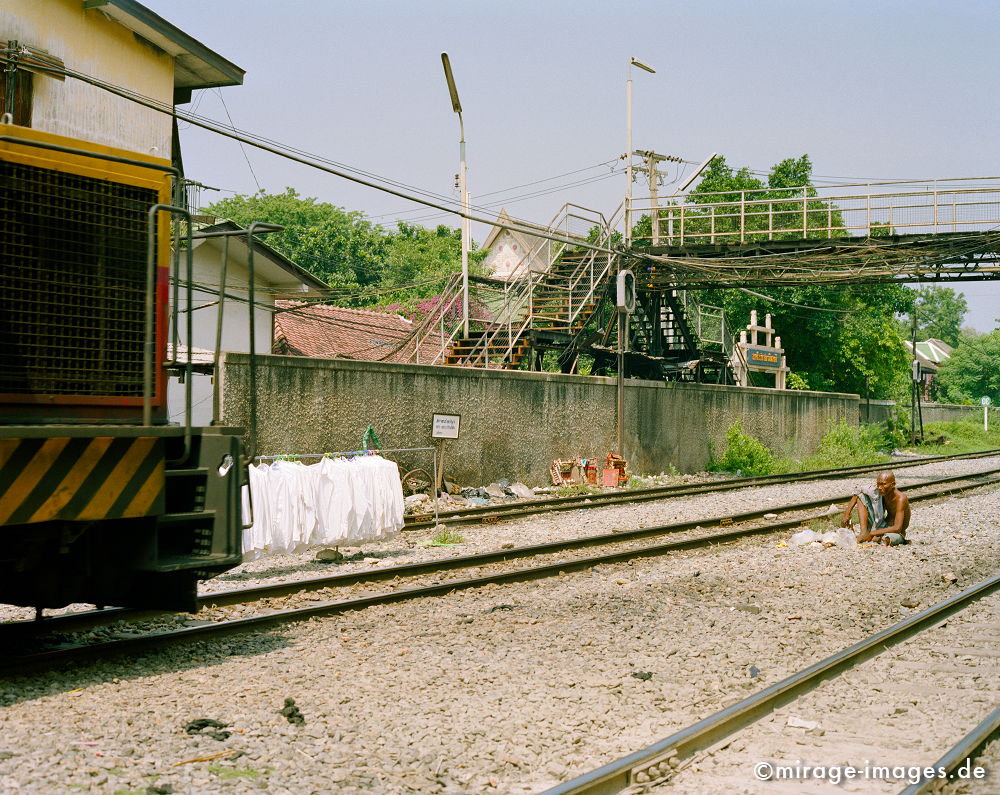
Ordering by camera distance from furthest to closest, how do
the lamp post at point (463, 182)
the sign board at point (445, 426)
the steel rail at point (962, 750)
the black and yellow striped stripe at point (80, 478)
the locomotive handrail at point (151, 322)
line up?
the lamp post at point (463, 182) → the sign board at point (445, 426) → the locomotive handrail at point (151, 322) → the black and yellow striped stripe at point (80, 478) → the steel rail at point (962, 750)

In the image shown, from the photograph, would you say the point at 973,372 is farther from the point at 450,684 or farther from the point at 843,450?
the point at 450,684

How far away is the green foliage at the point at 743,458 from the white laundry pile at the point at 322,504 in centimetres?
1793

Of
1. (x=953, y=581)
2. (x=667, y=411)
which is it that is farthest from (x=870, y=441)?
(x=953, y=581)

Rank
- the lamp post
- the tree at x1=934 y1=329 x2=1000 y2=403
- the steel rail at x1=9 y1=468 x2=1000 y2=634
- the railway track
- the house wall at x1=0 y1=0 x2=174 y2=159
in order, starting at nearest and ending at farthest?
1. the railway track
2. the steel rail at x1=9 y1=468 x2=1000 y2=634
3. the house wall at x1=0 y1=0 x2=174 y2=159
4. the lamp post
5. the tree at x1=934 y1=329 x2=1000 y2=403

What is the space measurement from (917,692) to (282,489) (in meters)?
6.29

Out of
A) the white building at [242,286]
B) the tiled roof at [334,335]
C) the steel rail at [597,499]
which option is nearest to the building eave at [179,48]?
the white building at [242,286]

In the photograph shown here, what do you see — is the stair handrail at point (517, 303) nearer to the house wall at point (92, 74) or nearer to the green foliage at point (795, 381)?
the house wall at point (92, 74)

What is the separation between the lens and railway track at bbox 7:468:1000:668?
6672mm

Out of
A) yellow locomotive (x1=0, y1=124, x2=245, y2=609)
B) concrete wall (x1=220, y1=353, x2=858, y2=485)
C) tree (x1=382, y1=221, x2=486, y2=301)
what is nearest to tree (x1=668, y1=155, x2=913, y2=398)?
concrete wall (x1=220, y1=353, x2=858, y2=485)

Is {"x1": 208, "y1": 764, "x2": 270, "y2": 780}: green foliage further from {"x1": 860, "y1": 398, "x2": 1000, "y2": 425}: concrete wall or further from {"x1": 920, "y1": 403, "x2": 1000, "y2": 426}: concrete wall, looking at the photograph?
{"x1": 920, "y1": 403, "x2": 1000, "y2": 426}: concrete wall

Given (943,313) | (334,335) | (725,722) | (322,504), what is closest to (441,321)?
(334,335)

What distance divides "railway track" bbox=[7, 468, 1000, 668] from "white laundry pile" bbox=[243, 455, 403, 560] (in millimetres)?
889

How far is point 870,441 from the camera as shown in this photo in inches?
1410

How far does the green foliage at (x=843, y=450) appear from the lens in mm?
30859
